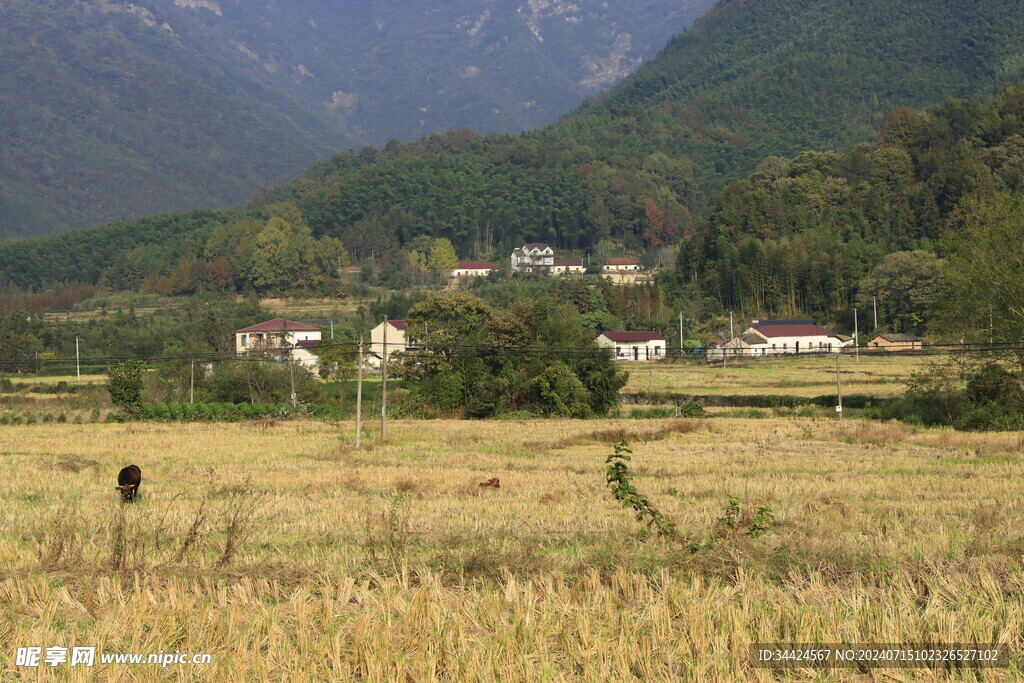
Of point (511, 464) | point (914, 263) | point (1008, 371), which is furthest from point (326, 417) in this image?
point (914, 263)

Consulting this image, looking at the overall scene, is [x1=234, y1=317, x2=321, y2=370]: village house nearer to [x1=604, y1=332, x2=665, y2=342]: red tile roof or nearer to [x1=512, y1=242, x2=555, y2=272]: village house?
[x1=604, y1=332, x2=665, y2=342]: red tile roof

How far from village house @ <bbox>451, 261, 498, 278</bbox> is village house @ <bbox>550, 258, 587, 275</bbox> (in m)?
11.0

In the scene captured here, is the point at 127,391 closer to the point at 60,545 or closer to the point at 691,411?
the point at 691,411

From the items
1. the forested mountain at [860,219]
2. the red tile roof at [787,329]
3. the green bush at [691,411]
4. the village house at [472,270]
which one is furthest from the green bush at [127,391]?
the village house at [472,270]

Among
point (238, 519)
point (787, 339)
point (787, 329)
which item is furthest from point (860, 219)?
point (238, 519)

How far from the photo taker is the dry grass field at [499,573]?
7.75 m

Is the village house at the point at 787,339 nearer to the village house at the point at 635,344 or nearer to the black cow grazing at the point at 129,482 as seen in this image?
the village house at the point at 635,344

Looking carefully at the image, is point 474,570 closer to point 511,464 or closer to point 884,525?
point 884,525

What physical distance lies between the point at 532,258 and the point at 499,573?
168 m

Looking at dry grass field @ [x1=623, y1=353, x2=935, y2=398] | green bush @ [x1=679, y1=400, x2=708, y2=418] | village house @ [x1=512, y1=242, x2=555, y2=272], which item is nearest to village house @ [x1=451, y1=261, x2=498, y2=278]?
village house @ [x1=512, y1=242, x2=555, y2=272]

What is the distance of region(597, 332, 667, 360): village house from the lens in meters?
92.8

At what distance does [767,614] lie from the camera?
8.55 meters

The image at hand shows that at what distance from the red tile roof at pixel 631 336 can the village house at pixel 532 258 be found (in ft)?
250

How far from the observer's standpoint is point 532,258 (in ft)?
583
